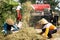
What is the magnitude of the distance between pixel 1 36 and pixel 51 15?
2.19m

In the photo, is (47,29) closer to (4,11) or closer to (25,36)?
(25,36)

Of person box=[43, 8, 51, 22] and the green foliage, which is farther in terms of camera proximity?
person box=[43, 8, 51, 22]

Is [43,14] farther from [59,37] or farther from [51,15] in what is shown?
[59,37]

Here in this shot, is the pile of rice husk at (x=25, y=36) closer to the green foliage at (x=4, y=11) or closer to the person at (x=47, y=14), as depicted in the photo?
the green foliage at (x=4, y=11)

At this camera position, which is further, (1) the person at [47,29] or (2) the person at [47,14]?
(2) the person at [47,14]

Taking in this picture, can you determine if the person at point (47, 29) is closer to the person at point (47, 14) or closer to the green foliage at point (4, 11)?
the green foliage at point (4, 11)

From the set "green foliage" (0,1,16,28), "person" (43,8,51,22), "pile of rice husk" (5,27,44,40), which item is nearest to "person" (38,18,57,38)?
"pile of rice husk" (5,27,44,40)

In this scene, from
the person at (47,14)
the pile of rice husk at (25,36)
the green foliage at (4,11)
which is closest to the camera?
the pile of rice husk at (25,36)

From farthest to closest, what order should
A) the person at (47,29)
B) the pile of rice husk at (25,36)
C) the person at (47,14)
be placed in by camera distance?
the person at (47,14)
the person at (47,29)
the pile of rice husk at (25,36)

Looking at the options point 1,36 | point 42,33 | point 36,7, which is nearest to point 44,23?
point 42,33

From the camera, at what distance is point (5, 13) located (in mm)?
5832

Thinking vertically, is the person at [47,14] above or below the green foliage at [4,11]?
below

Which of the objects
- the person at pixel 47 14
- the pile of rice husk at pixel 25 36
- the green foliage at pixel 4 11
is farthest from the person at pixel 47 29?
the person at pixel 47 14

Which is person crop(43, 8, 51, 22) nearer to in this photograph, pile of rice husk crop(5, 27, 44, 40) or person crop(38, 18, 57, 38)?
person crop(38, 18, 57, 38)
